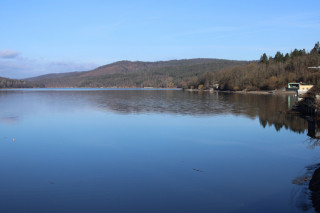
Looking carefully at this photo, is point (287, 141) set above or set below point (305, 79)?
below

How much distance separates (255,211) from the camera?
6520 millimetres

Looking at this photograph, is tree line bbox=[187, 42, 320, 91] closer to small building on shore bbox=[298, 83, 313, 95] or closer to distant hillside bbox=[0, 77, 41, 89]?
small building on shore bbox=[298, 83, 313, 95]

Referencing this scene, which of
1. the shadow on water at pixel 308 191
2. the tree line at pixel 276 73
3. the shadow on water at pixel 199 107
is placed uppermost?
the tree line at pixel 276 73

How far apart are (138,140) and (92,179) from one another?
19.1 ft

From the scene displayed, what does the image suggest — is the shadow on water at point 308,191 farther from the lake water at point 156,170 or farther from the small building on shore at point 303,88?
the small building on shore at point 303,88

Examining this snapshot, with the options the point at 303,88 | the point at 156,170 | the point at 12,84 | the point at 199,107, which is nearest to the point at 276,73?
the point at 303,88

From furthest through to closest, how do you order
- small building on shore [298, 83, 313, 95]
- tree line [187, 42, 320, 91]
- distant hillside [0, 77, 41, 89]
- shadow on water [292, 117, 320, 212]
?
distant hillside [0, 77, 41, 89]
tree line [187, 42, 320, 91]
small building on shore [298, 83, 313, 95]
shadow on water [292, 117, 320, 212]

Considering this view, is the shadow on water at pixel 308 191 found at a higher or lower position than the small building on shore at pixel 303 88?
lower

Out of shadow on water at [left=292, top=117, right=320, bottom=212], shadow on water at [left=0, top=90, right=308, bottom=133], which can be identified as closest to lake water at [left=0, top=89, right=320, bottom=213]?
shadow on water at [left=292, top=117, right=320, bottom=212]

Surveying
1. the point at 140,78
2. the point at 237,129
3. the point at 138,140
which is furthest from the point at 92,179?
the point at 140,78

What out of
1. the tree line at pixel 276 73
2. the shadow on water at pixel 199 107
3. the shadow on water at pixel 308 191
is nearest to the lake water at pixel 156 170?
the shadow on water at pixel 308 191

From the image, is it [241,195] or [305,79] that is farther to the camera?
[305,79]

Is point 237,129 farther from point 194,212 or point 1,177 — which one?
point 1,177

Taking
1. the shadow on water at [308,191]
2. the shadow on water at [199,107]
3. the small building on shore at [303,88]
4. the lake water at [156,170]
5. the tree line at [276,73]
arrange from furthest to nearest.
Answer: the tree line at [276,73] → the small building on shore at [303,88] → the shadow on water at [199,107] → the lake water at [156,170] → the shadow on water at [308,191]
